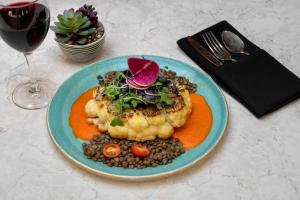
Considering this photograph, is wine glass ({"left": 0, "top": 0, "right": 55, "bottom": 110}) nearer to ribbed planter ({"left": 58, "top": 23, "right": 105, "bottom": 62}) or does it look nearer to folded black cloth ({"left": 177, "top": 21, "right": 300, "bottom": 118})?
ribbed planter ({"left": 58, "top": 23, "right": 105, "bottom": 62})

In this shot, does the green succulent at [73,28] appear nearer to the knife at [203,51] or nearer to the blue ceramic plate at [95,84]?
the blue ceramic plate at [95,84]

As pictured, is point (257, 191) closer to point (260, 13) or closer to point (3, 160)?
point (3, 160)

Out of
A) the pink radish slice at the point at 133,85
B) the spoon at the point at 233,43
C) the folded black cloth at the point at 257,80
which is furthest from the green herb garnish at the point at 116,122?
the spoon at the point at 233,43

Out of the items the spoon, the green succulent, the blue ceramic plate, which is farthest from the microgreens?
the spoon

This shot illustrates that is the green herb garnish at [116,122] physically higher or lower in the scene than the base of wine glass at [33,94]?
higher

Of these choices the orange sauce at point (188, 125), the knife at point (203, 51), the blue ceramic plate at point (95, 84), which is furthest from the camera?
the knife at point (203, 51)

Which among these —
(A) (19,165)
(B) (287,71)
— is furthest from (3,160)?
(B) (287,71)

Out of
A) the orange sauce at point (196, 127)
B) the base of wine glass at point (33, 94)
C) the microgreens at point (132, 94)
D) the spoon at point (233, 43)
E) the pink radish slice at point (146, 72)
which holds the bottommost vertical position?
the base of wine glass at point (33, 94)
